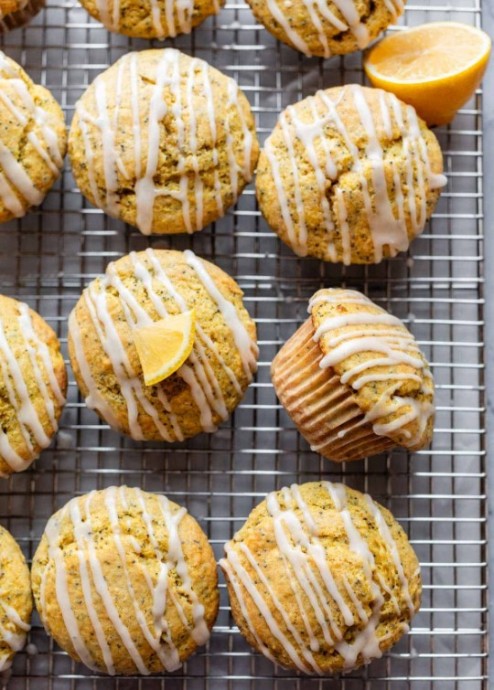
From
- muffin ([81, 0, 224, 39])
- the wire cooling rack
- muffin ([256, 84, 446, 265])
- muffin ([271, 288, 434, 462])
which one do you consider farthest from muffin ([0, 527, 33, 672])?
muffin ([81, 0, 224, 39])

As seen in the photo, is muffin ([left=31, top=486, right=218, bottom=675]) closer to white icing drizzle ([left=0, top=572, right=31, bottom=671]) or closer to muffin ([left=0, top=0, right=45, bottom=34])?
white icing drizzle ([left=0, top=572, right=31, bottom=671])

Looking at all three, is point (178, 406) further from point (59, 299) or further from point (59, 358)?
point (59, 299)

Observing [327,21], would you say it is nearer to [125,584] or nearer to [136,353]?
[136,353]

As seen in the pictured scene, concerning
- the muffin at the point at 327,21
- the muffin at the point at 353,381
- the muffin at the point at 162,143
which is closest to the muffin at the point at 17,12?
the muffin at the point at 162,143

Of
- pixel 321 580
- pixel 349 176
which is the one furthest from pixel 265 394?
pixel 349 176

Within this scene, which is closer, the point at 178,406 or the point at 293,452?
the point at 178,406

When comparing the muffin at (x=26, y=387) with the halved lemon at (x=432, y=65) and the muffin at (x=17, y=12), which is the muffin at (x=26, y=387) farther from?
the halved lemon at (x=432, y=65)

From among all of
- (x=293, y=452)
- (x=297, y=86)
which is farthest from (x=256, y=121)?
(x=293, y=452)
